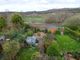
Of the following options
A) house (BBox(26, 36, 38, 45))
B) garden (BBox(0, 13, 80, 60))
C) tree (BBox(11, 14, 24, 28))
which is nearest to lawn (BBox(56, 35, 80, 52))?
garden (BBox(0, 13, 80, 60))

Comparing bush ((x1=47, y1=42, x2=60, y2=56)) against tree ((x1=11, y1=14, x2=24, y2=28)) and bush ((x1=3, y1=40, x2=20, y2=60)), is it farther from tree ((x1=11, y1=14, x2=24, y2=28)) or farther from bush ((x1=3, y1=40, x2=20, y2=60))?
tree ((x1=11, y1=14, x2=24, y2=28))

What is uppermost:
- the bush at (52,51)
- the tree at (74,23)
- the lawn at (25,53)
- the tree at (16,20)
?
the tree at (16,20)

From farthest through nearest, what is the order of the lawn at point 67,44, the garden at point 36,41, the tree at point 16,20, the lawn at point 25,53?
the tree at point 16,20 → the lawn at point 67,44 → the lawn at point 25,53 → the garden at point 36,41

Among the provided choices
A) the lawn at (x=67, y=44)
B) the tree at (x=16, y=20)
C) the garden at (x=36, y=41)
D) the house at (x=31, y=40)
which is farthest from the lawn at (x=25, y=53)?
the tree at (x=16, y=20)

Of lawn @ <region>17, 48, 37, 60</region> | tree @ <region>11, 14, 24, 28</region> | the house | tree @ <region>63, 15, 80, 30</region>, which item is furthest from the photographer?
tree @ <region>63, 15, 80, 30</region>

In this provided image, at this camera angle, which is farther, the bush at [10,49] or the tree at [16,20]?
the tree at [16,20]

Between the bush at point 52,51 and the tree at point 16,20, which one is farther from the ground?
the tree at point 16,20

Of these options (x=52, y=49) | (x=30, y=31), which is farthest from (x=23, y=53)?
(x=30, y=31)

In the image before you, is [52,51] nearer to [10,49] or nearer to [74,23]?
[10,49]

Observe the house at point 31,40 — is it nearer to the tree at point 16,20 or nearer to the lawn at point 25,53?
the lawn at point 25,53
